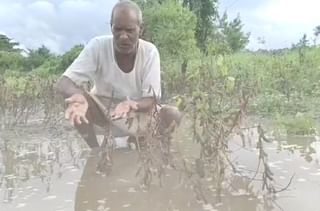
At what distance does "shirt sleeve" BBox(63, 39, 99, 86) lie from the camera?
13.1 ft

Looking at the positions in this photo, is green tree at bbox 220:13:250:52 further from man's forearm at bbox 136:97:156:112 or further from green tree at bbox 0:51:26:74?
man's forearm at bbox 136:97:156:112

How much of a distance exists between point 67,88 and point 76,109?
42 cm

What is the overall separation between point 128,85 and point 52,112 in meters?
2.20

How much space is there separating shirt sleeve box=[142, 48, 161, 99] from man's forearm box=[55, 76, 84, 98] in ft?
1.37

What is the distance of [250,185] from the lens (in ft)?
11.1

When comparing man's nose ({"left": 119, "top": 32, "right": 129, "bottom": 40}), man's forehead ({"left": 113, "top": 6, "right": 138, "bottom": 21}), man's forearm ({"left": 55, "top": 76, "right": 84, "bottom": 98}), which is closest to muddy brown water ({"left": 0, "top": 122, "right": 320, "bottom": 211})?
man's forearm ({"left": 55, "top": 76, "right": 84, "bottom": 98})

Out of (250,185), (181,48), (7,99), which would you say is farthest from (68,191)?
(181,48)

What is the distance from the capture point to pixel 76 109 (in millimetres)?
3434

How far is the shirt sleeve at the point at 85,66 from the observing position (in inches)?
158

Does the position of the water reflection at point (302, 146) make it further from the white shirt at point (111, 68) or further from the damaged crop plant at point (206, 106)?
the white shirt at point (111, 68)

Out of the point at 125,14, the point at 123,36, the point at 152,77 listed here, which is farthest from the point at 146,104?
the point at 125,14

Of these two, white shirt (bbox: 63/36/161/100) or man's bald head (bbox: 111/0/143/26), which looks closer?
man's bald head (bbox: 111/0/143/26)

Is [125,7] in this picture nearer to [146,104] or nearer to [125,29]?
[125,29]

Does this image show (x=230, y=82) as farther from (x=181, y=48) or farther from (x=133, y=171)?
(x=181, y=48)
